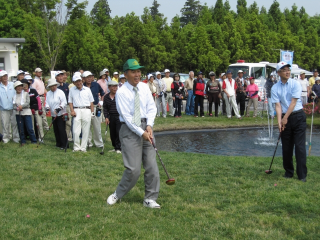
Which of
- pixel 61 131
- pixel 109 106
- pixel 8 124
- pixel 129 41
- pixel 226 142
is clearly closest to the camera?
pixel 109 106

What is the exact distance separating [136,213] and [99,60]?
30857 mm

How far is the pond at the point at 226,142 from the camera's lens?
11.8 meters

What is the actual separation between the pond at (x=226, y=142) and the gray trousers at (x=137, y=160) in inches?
210

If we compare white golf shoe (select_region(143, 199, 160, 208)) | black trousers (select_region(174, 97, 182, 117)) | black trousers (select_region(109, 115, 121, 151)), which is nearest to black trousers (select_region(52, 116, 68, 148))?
black trousers (select_region(109, 115, 121, 151))

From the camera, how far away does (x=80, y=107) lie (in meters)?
11.0

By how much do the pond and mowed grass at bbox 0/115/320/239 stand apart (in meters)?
1.98

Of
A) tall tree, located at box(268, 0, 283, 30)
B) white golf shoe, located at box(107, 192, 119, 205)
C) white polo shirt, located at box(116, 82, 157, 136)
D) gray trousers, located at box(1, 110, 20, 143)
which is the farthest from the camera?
tall tree, located at box(268, 0, 283, 30)

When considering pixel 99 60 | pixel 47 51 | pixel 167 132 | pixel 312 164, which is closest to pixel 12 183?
pixel 312 164

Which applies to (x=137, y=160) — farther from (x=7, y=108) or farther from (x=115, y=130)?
(x=7, y=108)

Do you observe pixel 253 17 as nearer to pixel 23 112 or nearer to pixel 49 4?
pixel 49 4

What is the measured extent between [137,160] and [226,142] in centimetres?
748

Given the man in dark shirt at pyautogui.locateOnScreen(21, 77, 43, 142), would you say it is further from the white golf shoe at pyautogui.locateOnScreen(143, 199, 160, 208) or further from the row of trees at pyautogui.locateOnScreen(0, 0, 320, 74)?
the row of trees at pyautogui.locateOnScreen(0, 0, 320, 74)

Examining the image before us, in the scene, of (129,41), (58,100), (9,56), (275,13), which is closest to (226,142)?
(58,100)

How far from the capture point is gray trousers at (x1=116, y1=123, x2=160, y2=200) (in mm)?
6156
